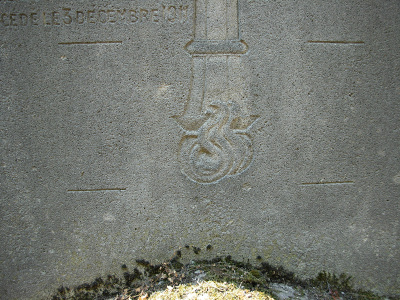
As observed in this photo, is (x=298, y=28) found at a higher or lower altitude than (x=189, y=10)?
lower

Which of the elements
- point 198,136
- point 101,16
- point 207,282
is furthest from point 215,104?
point 207,282

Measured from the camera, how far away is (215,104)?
7.33 feet

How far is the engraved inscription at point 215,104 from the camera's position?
86.7 inches

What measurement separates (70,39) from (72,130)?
66 centimetres

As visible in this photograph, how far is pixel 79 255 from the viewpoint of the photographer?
229 centimetres

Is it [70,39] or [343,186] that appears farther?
[343,186]

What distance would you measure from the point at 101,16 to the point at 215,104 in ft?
3.43

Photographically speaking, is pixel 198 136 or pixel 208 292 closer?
pixel 208 292

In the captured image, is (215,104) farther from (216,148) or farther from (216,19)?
(216,19)

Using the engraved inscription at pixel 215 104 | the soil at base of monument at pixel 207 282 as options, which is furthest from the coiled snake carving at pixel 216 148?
the soil at base of monument at pixel 207 282

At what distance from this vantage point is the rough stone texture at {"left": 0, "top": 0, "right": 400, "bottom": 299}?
85.5 inches

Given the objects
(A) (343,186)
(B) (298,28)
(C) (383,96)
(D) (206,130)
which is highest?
(B) (298,28)

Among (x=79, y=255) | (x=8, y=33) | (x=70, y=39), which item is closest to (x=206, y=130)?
(x=70, y=39)

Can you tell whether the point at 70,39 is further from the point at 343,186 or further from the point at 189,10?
the point at 343,186
